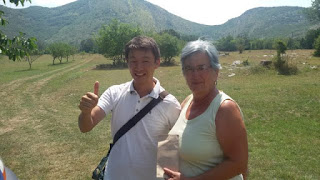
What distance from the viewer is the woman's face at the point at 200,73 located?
195 centimetres

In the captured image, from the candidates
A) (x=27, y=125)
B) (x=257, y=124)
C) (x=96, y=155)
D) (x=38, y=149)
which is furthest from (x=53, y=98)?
(x=257, y=124)

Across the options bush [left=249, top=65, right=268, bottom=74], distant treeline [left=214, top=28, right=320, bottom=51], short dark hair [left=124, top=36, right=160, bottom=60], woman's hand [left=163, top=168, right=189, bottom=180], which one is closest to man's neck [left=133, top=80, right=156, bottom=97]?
short dark hair [left=124, top=36, right=160, bottom=60]

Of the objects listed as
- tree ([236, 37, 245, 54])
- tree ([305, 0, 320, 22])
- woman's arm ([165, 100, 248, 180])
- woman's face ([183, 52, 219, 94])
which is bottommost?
woman's arm ([165, 100, 248, 180])

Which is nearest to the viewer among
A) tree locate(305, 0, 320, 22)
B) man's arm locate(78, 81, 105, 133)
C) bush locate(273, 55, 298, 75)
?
man's arm locate(78, 81, 105, 133)

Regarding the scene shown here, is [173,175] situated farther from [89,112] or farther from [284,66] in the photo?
[284,66]

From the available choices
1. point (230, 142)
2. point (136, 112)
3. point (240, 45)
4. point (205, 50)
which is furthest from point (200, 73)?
point (240, 45)

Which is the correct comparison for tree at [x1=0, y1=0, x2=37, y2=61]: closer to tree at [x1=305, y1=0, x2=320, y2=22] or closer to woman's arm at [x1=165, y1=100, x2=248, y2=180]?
woman's arm at [x1=165, y1=100, x2=248, y2=180]

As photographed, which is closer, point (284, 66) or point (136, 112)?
point (136, 112)

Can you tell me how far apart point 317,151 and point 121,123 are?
587cm

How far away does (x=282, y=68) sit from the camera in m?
20.3

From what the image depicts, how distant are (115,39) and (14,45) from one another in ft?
138

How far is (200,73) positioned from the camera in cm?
196

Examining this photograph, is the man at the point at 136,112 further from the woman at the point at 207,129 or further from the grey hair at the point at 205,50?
the grey hair at the point at 205,50

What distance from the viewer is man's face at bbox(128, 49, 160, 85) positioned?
2.28 m
